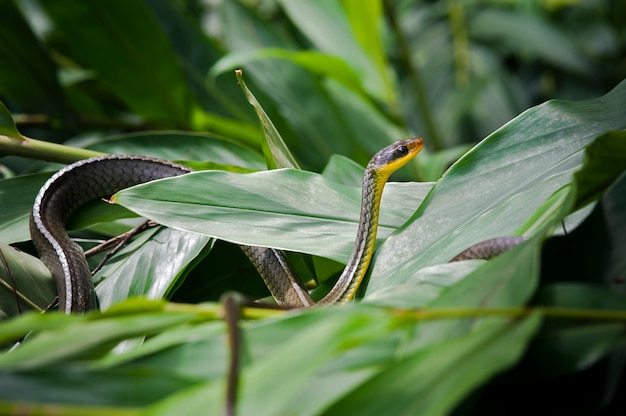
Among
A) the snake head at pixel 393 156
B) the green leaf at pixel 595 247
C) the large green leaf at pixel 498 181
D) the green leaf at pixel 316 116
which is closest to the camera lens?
the green leaf at pixel 595 247

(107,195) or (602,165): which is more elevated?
(107,195)

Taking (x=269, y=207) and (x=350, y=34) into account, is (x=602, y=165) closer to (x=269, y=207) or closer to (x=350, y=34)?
(x=269, y=207)

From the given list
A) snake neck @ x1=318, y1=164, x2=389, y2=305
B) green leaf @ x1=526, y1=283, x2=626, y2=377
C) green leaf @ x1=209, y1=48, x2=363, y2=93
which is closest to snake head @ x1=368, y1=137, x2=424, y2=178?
snake neck @ x1=318, y1=164, x2=389, y2=305

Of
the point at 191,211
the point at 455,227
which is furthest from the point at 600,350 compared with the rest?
the point at 191,211

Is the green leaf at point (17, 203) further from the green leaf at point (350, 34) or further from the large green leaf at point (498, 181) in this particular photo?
the green leaf at point (350, 34)

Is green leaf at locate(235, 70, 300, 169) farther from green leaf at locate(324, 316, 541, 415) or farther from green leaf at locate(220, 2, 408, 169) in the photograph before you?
green leaf at locate(220, 2, 408, 169)

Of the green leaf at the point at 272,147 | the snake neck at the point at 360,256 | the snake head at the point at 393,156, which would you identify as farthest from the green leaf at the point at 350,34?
the snake neck at the point at 360,256

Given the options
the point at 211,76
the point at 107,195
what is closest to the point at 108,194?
the point at 107,195

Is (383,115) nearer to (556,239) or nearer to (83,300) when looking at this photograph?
(83,300)
